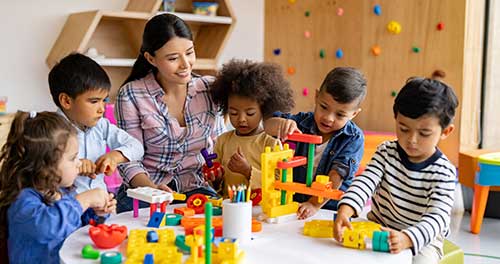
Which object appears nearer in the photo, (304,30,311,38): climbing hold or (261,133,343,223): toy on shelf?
(261,133,343,223): toy on shelf

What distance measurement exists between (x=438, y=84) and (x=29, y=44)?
7.69ft

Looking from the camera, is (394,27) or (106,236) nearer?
(106,236)

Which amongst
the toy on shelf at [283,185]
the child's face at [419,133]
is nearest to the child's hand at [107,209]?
the toy on shelf at [283,185]

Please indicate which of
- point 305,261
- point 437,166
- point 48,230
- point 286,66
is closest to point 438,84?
point 437,166

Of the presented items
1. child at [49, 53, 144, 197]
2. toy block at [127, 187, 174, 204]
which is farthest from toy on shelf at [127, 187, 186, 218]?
child at [49, 53, 144, 197]

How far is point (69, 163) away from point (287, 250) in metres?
0.52

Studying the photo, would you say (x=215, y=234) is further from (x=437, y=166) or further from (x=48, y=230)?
(x=437, y=166)

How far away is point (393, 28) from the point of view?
376cm

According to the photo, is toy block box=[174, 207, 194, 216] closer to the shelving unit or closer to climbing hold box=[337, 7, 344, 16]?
the shelving unit

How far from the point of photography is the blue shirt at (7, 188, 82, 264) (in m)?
1.30

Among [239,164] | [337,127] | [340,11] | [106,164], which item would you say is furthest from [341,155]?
[340,11]

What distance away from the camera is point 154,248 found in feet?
3.99

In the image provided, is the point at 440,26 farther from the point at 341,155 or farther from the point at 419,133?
the point at 419,133

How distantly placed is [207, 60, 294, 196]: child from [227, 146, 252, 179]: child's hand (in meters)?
0.02
